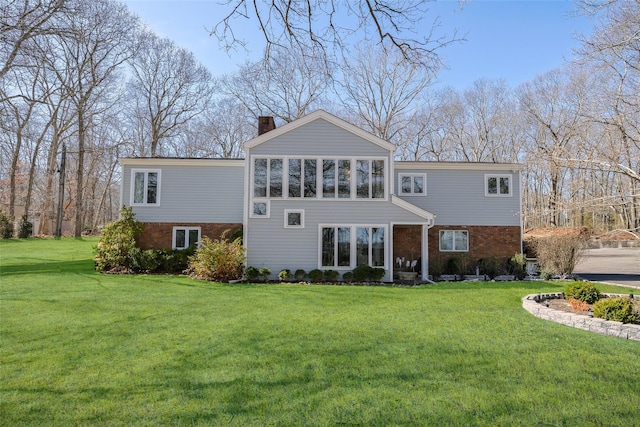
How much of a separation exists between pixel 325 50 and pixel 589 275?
17236 mm

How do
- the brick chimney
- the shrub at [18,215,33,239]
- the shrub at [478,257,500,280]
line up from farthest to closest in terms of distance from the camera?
the shrub at [18,215,33,239], the brick chimney, the shrub at [478,257,500,280]

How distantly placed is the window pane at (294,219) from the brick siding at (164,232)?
2.77m

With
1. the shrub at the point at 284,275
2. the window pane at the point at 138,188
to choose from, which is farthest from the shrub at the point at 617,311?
the window pane at the point at 138,188

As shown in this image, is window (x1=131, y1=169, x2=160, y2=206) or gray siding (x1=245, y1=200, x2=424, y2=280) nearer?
gray siding (x1=245, y1=200, x2=424, y2=280)

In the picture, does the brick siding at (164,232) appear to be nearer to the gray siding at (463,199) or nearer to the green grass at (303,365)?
the green grass at (303,365)

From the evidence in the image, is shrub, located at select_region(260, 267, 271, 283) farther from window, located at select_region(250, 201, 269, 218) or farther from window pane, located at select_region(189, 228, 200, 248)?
window pane, located at select_region(189, 228, 200, 248)

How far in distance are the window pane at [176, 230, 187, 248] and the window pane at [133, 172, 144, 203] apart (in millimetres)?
2102

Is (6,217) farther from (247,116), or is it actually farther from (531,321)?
(531,321)

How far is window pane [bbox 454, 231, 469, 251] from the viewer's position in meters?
17.8

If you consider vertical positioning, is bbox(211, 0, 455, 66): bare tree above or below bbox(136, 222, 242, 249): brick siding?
above

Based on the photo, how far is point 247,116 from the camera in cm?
3253

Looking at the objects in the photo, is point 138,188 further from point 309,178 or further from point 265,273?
point 309,178

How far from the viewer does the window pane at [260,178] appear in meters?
15.1

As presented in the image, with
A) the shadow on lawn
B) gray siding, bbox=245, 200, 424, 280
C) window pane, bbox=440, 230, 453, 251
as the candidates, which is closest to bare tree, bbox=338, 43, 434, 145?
window pane, bbox=440, 230, 453, 251
